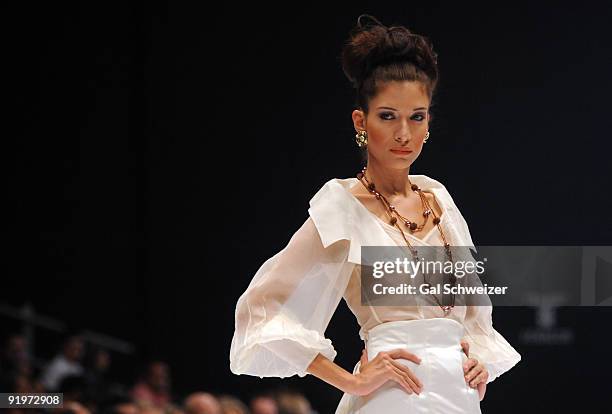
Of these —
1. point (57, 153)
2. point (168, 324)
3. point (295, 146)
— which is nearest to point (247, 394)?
point (168, 324)

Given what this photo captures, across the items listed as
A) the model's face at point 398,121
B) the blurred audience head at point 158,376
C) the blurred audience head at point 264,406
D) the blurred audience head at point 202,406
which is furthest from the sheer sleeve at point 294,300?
the blurred audience head at point 158,376

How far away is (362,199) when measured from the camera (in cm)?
233

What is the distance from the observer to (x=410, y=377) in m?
2.16

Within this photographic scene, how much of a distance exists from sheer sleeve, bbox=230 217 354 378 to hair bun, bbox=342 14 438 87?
360mm

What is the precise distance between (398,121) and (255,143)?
66.7 inches

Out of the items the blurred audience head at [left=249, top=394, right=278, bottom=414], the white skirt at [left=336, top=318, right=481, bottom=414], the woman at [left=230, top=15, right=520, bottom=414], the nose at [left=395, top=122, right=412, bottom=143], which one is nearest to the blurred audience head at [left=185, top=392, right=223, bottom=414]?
the blurred audience head at [left=249, top=394, right=278, bottom=414]

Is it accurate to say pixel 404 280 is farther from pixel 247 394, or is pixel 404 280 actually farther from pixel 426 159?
pixel 247 394

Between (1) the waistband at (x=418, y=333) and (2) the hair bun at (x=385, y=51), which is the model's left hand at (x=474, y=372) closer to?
(1) the waistband at (x=418, y=333)

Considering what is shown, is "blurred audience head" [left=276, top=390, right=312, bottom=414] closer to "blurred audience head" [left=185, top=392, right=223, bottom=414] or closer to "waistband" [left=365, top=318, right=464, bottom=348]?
"blurred audience head" [left=185, top=392, right=223, bottom=414]

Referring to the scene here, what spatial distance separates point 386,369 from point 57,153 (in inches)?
131

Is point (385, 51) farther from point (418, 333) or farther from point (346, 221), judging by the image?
point (418, 333)

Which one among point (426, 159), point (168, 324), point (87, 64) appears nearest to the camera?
point (426, 159)

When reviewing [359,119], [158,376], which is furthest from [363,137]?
[158,376]

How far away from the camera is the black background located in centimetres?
344
